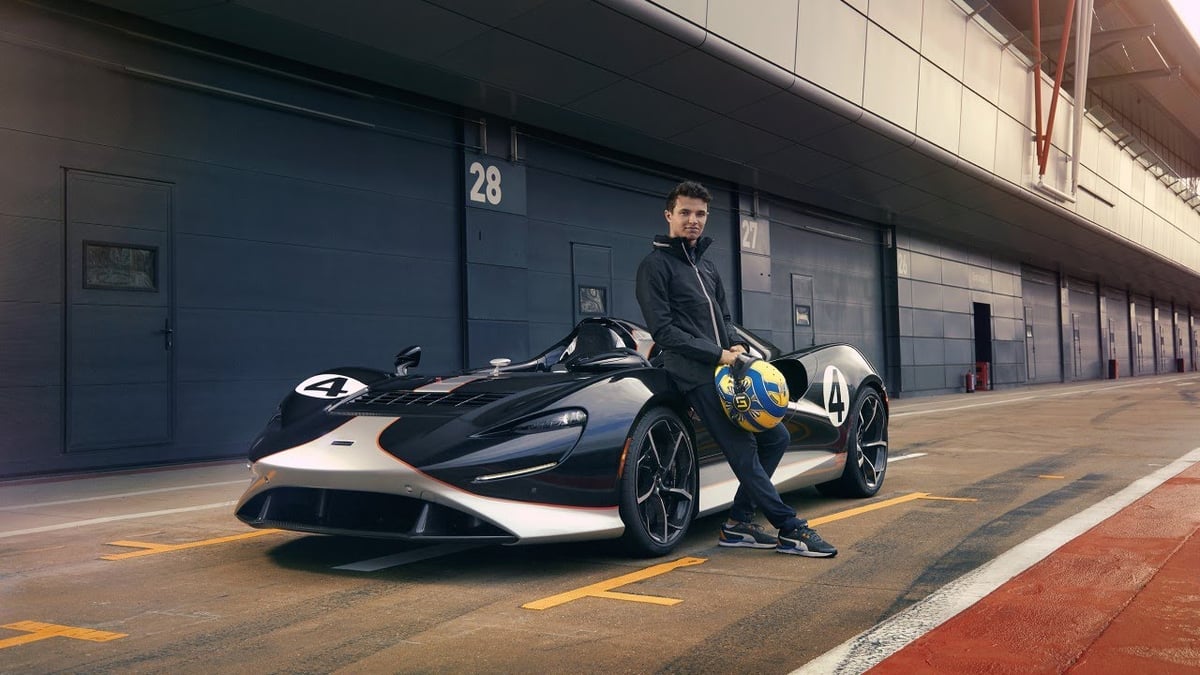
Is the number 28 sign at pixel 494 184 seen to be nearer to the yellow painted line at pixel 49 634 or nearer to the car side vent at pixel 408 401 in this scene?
the car side vent at pixel 408 401

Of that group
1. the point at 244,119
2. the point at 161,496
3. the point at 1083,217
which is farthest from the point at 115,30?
the point at 1083,217

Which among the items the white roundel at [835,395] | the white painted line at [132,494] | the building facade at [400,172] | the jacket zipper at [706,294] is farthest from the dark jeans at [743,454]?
the building facade at [400,172]

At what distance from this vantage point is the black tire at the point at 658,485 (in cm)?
438

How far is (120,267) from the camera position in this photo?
9359mm

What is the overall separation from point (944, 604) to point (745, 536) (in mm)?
1369

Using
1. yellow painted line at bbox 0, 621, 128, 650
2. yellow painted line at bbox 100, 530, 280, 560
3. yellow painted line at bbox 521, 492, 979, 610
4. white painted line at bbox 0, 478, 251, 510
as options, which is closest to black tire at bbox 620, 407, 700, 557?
yellow painted line at bbox 521, 492, 979, 610

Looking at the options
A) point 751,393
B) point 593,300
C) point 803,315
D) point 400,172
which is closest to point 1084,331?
point 803,315

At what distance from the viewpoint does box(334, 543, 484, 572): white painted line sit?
173 inches

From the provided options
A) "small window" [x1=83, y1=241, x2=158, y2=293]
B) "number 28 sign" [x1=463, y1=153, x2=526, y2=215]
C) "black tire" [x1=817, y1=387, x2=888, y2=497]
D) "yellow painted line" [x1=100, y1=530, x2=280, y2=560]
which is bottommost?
"yellow painted line" [x1=100, y1=530, x2=280, y2=560]

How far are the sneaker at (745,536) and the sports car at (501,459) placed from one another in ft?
0.47

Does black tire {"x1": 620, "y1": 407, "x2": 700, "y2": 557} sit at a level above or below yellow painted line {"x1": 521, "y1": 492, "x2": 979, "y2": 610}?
above

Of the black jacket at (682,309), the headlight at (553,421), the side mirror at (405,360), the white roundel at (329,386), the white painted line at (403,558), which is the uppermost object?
the black jacket at (682,309)

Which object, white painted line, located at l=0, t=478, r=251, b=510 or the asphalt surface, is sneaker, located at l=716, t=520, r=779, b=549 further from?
white painted line, located at l=0, t=478, r=251, b=510

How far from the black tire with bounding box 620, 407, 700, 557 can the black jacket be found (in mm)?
253
